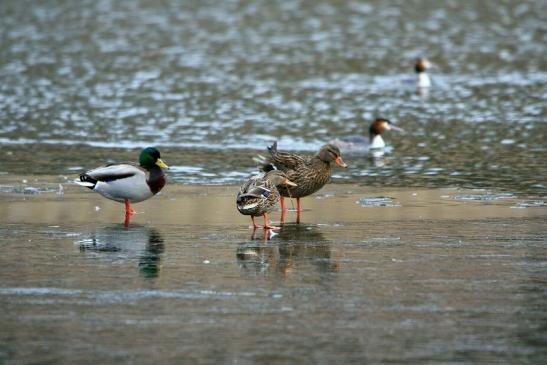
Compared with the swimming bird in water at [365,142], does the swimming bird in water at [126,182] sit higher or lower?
lower

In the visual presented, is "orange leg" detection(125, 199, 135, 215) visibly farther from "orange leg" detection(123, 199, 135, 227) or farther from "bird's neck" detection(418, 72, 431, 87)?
"bird's neck" detection(418, 72, 431, 87)

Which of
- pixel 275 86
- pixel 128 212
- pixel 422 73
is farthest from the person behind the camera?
pixel 422 73

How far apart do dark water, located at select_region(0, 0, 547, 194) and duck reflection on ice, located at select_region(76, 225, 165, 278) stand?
147 inches

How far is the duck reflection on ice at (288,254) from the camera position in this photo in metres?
10.0

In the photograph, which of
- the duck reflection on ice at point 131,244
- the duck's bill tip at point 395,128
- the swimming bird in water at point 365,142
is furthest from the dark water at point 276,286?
the duck's bill tip at point 395,128

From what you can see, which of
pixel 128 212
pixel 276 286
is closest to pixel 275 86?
pixel 128 212

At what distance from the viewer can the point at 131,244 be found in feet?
36.8

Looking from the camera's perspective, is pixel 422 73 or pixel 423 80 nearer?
pixel 423 80

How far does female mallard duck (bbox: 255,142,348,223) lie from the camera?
514 inches

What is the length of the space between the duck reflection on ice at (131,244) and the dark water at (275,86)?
12.2ft

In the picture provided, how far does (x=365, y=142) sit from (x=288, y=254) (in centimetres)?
870

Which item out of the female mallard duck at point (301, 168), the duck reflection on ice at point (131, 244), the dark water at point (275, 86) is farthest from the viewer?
the dark water at point (275, 86)

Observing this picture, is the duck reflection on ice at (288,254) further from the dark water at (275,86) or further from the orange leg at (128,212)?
the dark water at (275,86)

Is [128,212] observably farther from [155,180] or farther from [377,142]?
[377,142]
